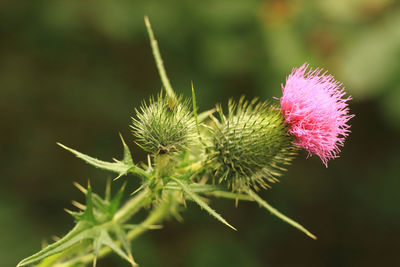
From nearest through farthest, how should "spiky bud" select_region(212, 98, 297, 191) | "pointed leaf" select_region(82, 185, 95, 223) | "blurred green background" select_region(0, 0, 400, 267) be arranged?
"pointed leaf" select_region(82, 185, 95, 223)
"spiky bud" select_region(212, 98, 297, 191)
"blurred green background" select_region(0, 0, 400, 267)

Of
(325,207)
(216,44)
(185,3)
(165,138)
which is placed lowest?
(165,138)

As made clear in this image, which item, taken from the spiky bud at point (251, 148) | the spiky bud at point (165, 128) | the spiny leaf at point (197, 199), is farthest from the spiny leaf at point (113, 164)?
the spiky bud at point (251, 148)

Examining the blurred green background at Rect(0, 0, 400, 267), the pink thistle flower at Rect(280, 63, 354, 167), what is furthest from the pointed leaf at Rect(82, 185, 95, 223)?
the blurred green background at Rect(0, 0, 400, 267)

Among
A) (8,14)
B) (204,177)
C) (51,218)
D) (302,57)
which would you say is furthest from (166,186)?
(8,14)

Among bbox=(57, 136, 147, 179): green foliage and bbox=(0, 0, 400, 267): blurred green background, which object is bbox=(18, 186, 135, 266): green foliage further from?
bbox=(0, 0, 400, 267): blurred green background

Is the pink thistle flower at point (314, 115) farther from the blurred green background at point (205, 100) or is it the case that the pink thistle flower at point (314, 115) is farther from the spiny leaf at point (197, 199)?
the blurred green background at point (205, 100)

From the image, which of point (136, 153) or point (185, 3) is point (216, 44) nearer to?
point (185, 3)

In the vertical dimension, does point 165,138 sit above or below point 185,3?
below

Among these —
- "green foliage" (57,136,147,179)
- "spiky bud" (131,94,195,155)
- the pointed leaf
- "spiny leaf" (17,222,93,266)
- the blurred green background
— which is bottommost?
"spiny leaf" (17,222,93,266)
